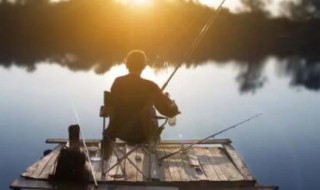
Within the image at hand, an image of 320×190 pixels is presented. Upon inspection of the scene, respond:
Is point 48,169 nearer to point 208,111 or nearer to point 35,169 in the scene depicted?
point 35,169

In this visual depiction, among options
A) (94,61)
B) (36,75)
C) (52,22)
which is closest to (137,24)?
(52,22)

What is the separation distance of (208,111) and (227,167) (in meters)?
8.89

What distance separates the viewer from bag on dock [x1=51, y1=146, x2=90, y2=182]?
621 cm

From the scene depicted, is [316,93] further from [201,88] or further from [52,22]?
[52,22]

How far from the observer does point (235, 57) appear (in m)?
30.7

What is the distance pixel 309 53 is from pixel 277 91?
14.4m

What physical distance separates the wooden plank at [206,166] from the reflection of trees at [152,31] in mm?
20689

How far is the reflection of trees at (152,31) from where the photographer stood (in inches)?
1221

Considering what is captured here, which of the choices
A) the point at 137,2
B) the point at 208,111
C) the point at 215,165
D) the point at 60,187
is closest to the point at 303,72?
the point at 208,111

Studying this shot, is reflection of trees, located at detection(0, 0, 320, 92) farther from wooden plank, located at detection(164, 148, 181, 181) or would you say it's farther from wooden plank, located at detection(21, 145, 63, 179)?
wooden plank, located at detection(21, 145, 63, 179)

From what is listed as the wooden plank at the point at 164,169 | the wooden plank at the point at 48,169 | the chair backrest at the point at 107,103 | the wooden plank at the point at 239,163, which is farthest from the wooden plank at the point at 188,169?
the wooden plank at the point at 48,169

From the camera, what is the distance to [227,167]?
716 centimetres

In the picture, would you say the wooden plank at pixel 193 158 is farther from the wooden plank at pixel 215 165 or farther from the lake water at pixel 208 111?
the lake water at pixel 208 111

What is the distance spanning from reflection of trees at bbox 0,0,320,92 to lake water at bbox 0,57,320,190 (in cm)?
586
